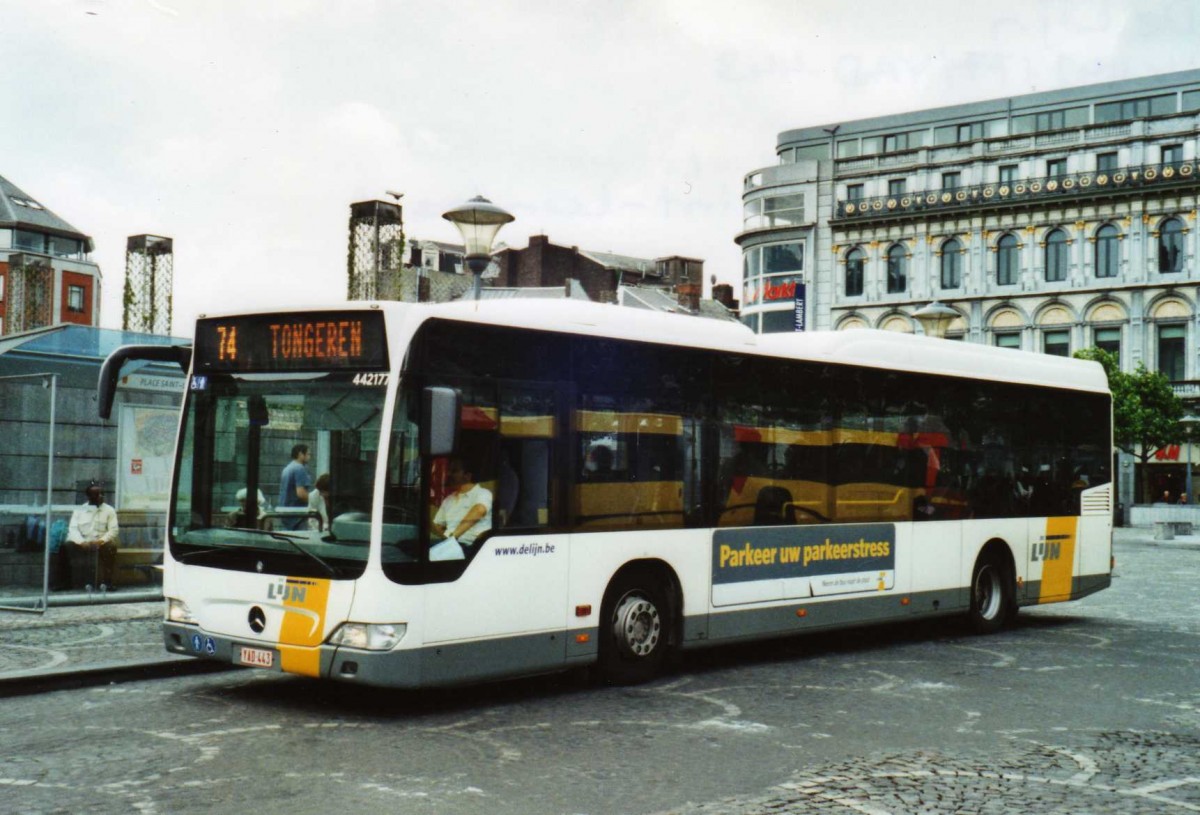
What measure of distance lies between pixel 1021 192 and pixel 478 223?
166ft

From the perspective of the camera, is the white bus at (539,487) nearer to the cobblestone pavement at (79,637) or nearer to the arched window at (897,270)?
the cobblestone pavement at (79,637)

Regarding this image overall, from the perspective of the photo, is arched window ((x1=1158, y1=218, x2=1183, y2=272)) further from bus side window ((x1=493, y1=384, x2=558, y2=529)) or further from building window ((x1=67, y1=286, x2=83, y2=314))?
building window ((x1=67, y1=286, x2=83, y2=314))

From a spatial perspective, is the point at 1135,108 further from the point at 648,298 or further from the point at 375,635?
the point at 375,635

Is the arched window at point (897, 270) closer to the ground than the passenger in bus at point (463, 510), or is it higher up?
higher up

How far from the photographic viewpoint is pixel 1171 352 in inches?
2245

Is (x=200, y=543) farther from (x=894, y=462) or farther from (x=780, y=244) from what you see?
(x=780, y=244)

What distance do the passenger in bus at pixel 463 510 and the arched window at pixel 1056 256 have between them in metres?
54.9

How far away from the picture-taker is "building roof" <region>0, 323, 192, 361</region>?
15266 millimetres

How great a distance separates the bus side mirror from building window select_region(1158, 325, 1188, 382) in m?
54.1

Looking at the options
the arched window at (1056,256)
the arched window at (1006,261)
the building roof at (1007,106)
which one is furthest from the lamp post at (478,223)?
the building roof at (1007,106)

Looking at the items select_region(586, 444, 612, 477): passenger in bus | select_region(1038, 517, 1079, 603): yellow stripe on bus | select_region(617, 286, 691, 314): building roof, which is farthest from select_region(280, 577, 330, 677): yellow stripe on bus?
select_region(617, 286, 691, 314): building roof

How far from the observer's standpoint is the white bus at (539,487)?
855 cm

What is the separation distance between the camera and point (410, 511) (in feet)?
27.8

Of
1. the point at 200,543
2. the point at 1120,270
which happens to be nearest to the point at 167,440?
the point at 200,543
